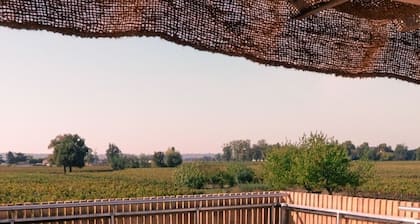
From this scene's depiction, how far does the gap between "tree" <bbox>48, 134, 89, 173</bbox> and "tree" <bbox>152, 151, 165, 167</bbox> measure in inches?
457

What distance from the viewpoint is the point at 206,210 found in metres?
6.86

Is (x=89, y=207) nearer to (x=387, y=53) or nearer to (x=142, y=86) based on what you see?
(x=387, y=53)

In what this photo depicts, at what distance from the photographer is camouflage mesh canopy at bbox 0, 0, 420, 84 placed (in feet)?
4.52

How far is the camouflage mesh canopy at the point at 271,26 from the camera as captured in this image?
138 centimetres

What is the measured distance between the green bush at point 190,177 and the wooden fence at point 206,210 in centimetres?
4173

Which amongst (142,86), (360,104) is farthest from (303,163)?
(142,86)

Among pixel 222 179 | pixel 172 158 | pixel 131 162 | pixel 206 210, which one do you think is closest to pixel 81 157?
pixel 131 162

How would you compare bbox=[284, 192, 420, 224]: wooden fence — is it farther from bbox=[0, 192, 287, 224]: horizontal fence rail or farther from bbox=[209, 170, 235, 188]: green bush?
bbox=[209, 170, 235, 188]: green bush

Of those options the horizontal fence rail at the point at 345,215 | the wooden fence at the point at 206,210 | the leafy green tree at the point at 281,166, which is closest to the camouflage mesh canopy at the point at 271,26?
the horizontal fence rail at the point at 345,215

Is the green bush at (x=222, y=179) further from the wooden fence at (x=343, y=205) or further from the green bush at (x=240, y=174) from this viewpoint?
the wooden fence at (x=343, y=205)

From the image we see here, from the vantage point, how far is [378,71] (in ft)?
6.70

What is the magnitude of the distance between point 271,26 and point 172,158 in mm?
90307

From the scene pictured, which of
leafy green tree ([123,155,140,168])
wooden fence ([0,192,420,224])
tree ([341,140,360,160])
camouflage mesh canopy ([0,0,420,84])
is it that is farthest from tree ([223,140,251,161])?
camouflage mesh canopy ([0,0,420,84])

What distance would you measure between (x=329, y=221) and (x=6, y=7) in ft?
20.2
